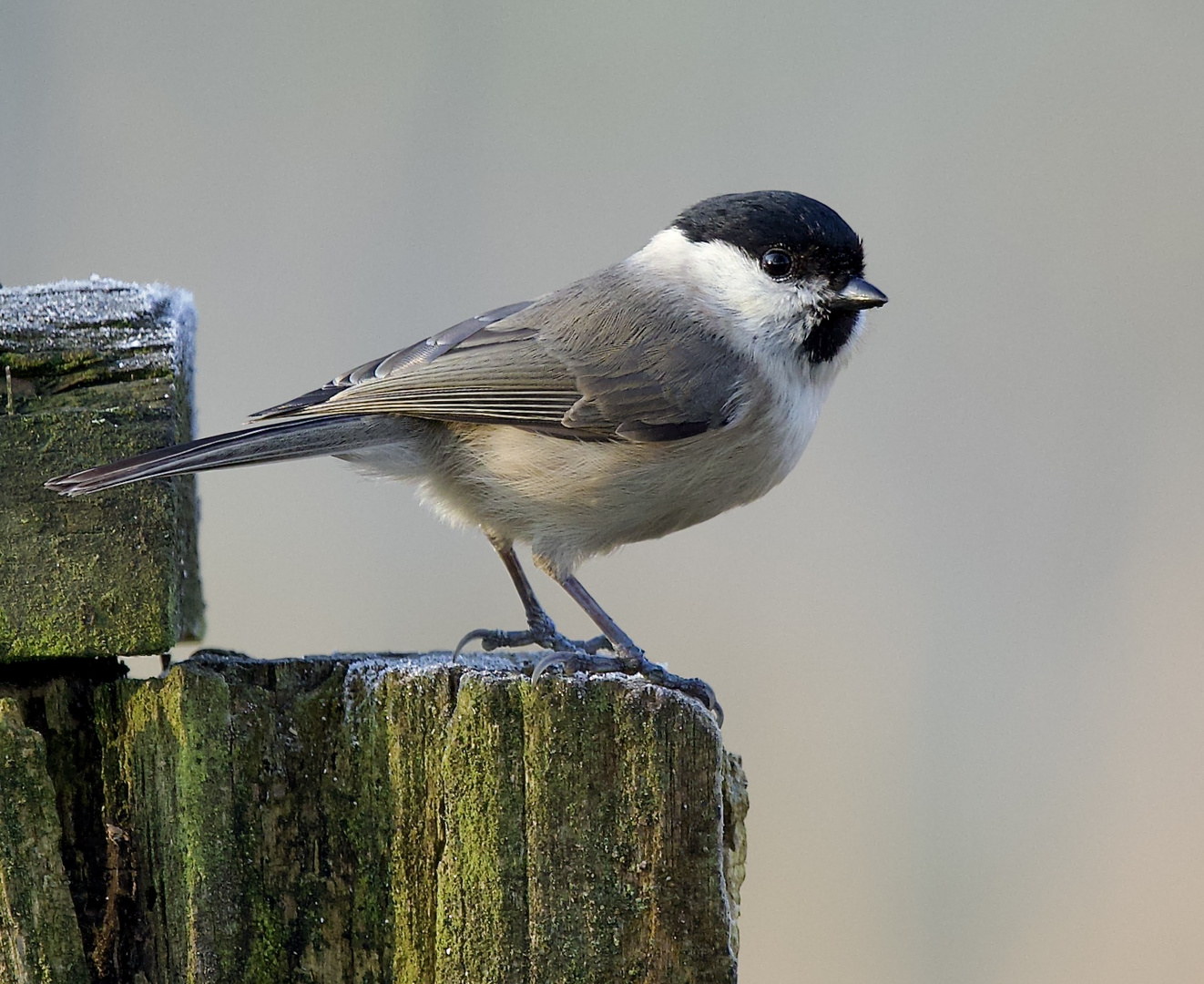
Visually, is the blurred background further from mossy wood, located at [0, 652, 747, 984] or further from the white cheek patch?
mossy wood, located at [0, 652, 747, 984]

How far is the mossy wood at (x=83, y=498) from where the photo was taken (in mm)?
1838

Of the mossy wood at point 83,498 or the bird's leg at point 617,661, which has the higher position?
the mossy wood at point 83,498

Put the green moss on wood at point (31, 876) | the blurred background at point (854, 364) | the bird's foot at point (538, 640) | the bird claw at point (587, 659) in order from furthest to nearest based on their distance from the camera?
the blurred background at point (854, 364) → the bird's foot at point (538, 640) → the bird claw at point (587, 659) → the green moss on wood at point (31, 876)

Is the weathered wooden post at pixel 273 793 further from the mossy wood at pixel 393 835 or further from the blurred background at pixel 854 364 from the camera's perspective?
the blurred background at pixel 854 364

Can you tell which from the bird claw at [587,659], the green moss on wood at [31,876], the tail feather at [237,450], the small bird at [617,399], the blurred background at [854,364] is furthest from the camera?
the blurred background at [854,364]

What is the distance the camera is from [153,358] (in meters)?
1.94

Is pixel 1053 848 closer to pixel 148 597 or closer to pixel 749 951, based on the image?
pixel 749 951

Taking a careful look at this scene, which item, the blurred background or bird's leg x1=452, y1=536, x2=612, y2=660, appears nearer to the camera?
bird's leg x1=452, y1=536, x2=612, y2=660

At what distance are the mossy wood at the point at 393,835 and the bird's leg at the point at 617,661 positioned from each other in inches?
11.4

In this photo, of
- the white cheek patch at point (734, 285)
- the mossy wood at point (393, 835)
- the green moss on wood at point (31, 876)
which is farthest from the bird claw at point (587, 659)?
the white cheek patch at point (734, 285)

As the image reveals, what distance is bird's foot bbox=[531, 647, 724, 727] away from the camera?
2314mm

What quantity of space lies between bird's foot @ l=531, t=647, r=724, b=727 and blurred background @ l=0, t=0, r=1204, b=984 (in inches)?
65.8

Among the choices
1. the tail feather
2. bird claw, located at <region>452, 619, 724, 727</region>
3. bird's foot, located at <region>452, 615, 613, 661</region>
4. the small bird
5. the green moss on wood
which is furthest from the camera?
bird's foot, located at <region>452, 615, 613, 661</region>

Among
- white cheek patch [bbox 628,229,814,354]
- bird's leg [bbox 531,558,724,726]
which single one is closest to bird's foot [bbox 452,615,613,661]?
bird's leg [bbox 531,558,724,726]
